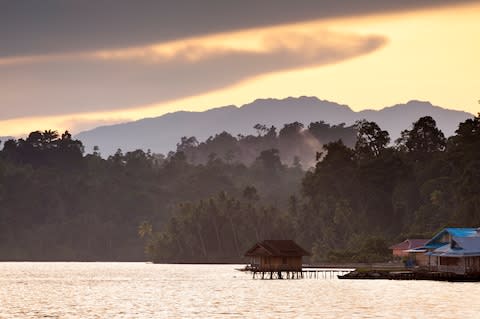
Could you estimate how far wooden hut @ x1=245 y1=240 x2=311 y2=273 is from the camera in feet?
488

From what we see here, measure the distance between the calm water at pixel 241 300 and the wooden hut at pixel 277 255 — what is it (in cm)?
788

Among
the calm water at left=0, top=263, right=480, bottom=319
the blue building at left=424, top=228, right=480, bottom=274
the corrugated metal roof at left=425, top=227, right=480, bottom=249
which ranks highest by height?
the corrugated metal roof at left=425, top=227, right=480, bottom=249

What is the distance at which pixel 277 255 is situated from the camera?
149 metres

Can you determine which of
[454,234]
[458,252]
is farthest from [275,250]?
[458,252]

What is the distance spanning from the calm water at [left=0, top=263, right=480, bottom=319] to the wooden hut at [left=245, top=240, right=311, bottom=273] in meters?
7.88

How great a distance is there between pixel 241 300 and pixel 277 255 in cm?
4774

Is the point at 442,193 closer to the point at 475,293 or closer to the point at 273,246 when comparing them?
the point at 273,246

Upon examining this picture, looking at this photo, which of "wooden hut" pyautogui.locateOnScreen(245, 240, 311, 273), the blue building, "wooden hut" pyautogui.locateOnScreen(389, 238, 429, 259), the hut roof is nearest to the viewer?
the blue building

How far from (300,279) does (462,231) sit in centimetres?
3241

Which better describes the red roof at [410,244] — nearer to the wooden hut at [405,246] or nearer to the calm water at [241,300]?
the wooden hut at [405,246]

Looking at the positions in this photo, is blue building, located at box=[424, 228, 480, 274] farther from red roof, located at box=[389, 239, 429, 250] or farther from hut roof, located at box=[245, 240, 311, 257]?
red roof, located at box=[389, 239, 429, 250]

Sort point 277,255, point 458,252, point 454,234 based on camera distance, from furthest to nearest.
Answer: point 277,255, point 454,234, point 458,252

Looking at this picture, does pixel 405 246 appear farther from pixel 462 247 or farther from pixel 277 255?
pixel 462 247

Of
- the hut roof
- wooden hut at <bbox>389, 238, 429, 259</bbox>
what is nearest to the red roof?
wooden hut at <bbox>389, 238, 429, 259</bbox>
